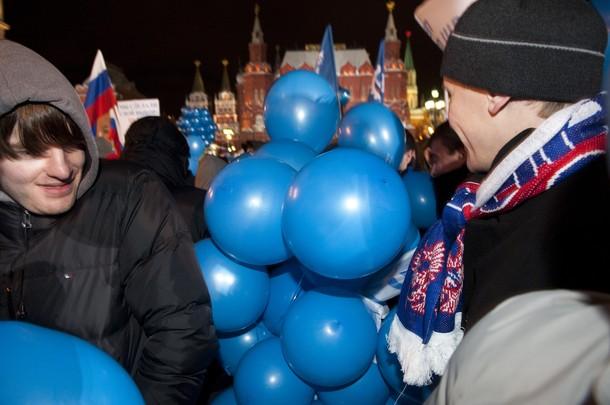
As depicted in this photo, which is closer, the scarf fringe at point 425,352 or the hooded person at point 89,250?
the hooded person at point 89,250

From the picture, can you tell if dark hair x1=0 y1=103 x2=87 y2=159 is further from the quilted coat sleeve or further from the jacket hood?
the jacket hood

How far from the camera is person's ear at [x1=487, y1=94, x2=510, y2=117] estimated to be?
142cm

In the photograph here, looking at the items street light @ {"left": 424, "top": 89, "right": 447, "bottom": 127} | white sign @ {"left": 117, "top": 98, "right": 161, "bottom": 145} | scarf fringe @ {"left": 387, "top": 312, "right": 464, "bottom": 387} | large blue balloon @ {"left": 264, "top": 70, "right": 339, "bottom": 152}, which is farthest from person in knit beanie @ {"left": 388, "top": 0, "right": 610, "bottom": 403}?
street light @ {"left": 424, "top": 89, "right": 447, "bottom": 127}

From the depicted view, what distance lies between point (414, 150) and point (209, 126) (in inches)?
293

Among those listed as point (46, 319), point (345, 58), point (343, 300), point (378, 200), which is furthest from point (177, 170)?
point (345, 58)

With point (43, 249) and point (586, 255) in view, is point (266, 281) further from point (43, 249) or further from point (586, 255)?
point (586, 255)

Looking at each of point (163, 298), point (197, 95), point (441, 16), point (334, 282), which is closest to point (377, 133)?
point (441, 16)

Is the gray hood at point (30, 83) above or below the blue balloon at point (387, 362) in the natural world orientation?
above

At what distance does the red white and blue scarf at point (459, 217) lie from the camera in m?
1.28

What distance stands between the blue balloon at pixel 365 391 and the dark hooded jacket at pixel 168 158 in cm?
137

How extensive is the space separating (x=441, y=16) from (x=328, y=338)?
5.99 feet

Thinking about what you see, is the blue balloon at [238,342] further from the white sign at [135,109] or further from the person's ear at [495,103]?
the white sign at [135,109]

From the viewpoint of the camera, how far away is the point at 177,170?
3.37 m

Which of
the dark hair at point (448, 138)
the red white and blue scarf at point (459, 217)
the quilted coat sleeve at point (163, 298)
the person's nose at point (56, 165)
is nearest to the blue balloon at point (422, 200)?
the dark hair at point (448, 138)
